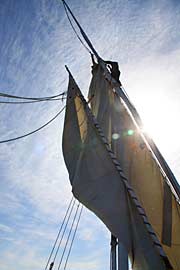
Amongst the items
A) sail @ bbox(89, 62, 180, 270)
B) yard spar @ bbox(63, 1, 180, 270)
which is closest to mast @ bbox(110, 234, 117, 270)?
yard spar @ bbox(63, 1, 180, 270)

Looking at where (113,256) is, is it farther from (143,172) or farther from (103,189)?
(143,172)

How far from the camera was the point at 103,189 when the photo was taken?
541 centimetres

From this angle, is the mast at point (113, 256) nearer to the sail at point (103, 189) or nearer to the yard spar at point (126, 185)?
the yard spar at point (126, 185)

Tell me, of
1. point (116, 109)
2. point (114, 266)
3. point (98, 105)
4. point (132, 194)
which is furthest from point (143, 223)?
point (98, 105)

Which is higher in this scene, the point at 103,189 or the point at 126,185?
the point at 103,189

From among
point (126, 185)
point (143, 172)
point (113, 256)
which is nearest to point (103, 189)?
point (126, 185)

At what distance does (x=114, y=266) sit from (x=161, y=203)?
2190 mm

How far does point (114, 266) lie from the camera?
6.22 metres

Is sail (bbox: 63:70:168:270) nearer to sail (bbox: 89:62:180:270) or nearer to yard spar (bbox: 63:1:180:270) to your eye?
yard spar (bbox: 63:1:180:270)

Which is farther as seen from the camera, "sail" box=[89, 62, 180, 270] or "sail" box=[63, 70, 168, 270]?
"sail" box=[89, 62, 180, 270]

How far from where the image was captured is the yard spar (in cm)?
432

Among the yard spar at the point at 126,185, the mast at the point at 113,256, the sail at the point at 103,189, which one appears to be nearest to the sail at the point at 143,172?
the yard spar at the point at 126,185

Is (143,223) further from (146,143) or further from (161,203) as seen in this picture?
(146,143)

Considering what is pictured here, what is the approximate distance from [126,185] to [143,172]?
35.3 inches
